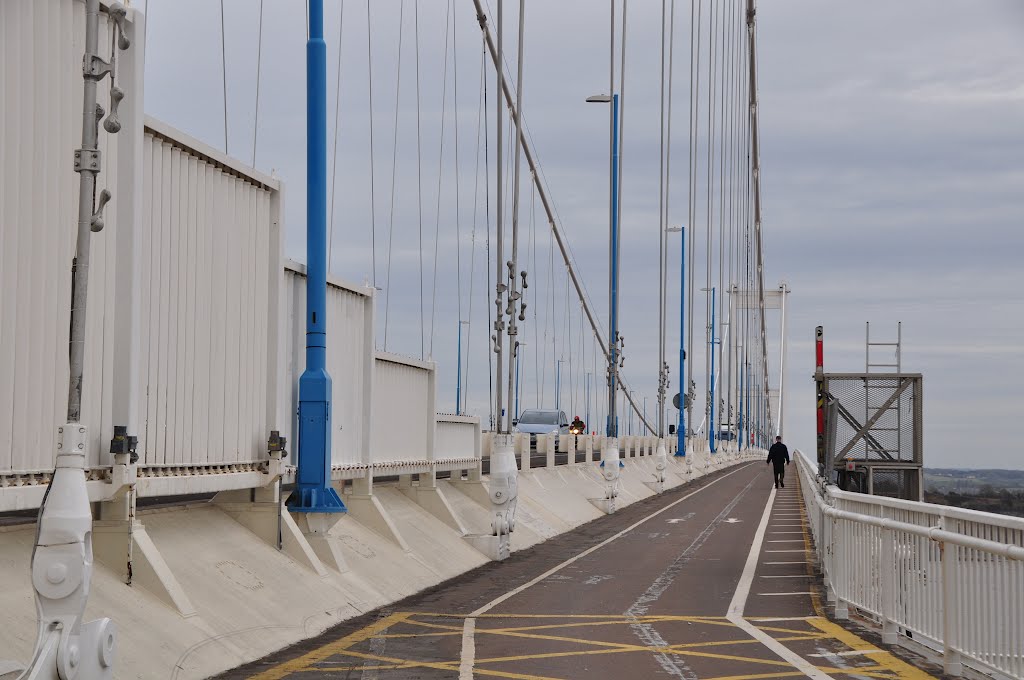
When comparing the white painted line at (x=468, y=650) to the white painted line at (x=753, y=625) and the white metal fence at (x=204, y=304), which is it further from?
the white metal fence at (x=204, y=304)

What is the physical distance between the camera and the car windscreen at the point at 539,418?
66.3 meters

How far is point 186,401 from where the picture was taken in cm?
1334

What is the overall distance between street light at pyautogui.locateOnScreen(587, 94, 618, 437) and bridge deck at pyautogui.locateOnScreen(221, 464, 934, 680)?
16.4 metres

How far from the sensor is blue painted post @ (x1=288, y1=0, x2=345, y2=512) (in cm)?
1616

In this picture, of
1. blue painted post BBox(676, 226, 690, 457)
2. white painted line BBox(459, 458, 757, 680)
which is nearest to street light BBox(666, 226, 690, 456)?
blue painted post BBox(676, 226, 690, 457)

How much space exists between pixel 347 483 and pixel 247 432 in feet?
18.5

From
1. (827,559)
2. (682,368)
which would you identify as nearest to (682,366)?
(682,368)

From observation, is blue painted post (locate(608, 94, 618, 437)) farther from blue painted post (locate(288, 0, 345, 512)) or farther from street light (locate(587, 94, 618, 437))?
blue painted post (locate(288, 0, 345, 512))

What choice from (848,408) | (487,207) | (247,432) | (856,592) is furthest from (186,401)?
(848,408)

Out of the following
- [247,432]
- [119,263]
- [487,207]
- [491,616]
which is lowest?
[491,616]

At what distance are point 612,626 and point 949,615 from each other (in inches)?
165

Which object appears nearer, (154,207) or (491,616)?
(154,207)

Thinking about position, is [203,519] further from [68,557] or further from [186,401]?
[68,557]

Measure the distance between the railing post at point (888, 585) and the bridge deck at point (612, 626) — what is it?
9.3 inches
